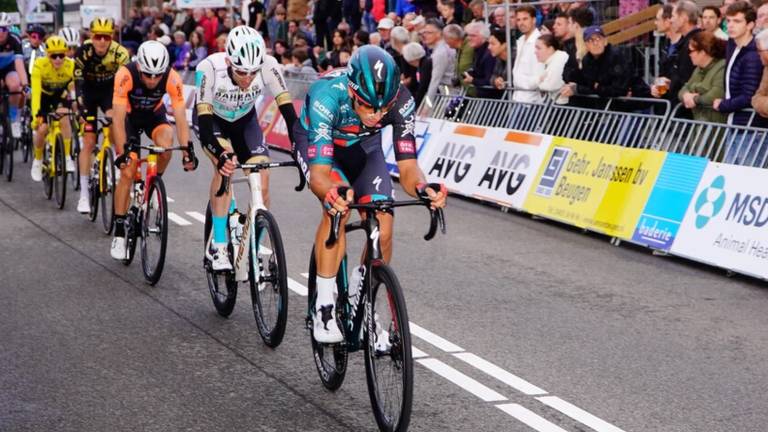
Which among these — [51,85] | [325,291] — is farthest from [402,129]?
[51,85]

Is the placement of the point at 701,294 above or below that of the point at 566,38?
below

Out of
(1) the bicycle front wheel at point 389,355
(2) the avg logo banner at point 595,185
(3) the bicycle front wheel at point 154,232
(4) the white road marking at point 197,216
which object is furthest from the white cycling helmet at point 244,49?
(4) the white road marking at point 197,216

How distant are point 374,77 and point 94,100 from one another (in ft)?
23.6

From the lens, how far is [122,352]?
7.38 m

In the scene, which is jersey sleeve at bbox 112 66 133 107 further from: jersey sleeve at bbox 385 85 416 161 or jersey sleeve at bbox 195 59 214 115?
jersey sleeve at bbox 385 85 416 161

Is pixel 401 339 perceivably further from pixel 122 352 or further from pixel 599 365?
pixel 122 352

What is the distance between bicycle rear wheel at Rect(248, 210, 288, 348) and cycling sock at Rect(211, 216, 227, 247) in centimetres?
65

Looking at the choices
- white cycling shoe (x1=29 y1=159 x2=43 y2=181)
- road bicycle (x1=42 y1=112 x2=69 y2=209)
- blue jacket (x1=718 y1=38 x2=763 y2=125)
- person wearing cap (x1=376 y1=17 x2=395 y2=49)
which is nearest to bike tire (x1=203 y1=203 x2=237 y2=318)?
blue jacket (x1=718 y1=38 x2=763 y2=125)

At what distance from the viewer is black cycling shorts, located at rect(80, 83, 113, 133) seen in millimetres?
12289

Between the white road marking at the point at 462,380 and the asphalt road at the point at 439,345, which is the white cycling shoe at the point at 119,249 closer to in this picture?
the asphalt road at the point at 439,345

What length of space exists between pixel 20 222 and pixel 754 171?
7246 mm

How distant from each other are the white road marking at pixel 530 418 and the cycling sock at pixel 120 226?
16.1 feet

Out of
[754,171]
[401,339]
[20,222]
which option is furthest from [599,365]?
[20,222]

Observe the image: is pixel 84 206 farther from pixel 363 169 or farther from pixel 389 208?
pixel 389 208
